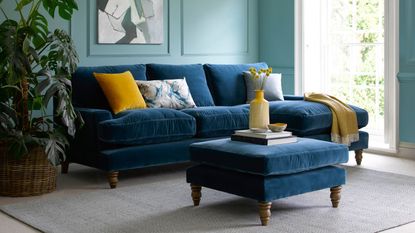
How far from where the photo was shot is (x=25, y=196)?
4.55m

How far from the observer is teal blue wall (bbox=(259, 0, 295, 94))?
7.07m

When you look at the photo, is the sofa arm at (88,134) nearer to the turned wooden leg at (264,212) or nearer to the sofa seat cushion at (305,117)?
the sofa seat cushion at (305,117)

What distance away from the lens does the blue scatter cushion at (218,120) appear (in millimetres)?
5301

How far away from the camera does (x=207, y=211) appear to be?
3.99 meters

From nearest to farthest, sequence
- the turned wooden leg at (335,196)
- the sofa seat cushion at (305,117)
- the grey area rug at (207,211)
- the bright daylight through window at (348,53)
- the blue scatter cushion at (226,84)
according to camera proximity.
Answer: the grey area rug at (207,211) → the turned wooden leg at (335,196) → the sofa seat cushion at (305,117) → the blue scatter cushion at (226,84) → the bright daylight through window at (348,53)

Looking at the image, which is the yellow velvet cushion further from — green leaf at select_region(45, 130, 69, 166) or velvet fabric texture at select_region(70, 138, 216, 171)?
green leaf at select_region(45, 130, 69, 166)

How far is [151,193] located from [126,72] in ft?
4.42

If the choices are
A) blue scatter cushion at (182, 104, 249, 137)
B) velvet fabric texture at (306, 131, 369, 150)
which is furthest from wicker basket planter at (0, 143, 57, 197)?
velvet fabric texture at (306, 131, 369, 150)

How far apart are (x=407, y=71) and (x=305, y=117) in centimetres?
126

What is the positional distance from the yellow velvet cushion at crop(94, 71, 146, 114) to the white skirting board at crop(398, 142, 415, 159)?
2451 mm

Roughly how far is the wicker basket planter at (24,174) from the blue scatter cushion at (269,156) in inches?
45.9

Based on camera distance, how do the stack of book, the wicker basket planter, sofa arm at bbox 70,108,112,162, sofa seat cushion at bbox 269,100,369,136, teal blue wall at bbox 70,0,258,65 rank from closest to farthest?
the stack of book → the wicker basket planter → sofa arm at bbox 70,108,112,162 → sofa seat cushion at bbox 269,100,369,136 → teal blue wall at bbox 70,0,258,65

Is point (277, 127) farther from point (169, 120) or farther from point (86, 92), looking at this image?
point (86, 92)

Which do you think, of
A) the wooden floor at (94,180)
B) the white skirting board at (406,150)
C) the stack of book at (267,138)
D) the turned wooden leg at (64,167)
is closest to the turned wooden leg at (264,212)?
A: the stack of book at (267,138)
